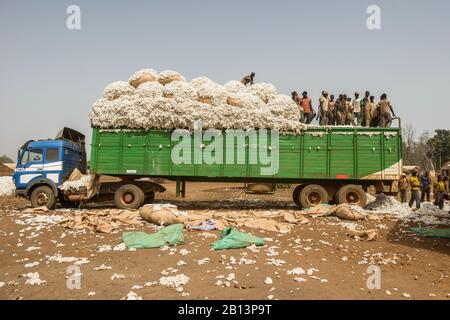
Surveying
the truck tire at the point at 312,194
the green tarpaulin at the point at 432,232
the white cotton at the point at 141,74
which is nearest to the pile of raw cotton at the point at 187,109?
the white cotton at the point at 141,74

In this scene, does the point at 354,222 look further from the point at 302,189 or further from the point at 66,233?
the point at 66,233

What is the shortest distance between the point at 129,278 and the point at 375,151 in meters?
9.24

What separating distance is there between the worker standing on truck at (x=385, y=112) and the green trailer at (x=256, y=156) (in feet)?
2.76

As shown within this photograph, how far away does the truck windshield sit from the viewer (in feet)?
35.3

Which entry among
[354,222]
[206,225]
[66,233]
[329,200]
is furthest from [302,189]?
[66,233]

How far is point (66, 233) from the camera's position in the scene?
7.40m

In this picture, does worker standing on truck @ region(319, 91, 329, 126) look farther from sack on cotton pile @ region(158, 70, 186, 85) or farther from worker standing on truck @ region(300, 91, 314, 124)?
sack on cotton pile @ region(158, 70, 186, 85)

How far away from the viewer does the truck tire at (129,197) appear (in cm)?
1080

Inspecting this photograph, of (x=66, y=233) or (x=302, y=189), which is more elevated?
(x=302, y=189)

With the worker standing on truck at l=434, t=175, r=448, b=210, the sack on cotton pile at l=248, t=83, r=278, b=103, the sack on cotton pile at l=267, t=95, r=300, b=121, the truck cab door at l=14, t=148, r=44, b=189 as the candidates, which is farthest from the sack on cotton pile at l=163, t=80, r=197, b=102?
the worker standing on truck at l=434, t=175, r=448, b=210

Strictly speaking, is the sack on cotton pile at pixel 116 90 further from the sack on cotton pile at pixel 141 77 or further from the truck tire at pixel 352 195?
the truck tire at pixel 352 195

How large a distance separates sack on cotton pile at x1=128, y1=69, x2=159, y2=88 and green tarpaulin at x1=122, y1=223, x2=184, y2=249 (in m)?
6.74

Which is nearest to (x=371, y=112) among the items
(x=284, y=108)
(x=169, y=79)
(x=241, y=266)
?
(x=284, y=108)

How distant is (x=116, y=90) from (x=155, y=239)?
676 cm
